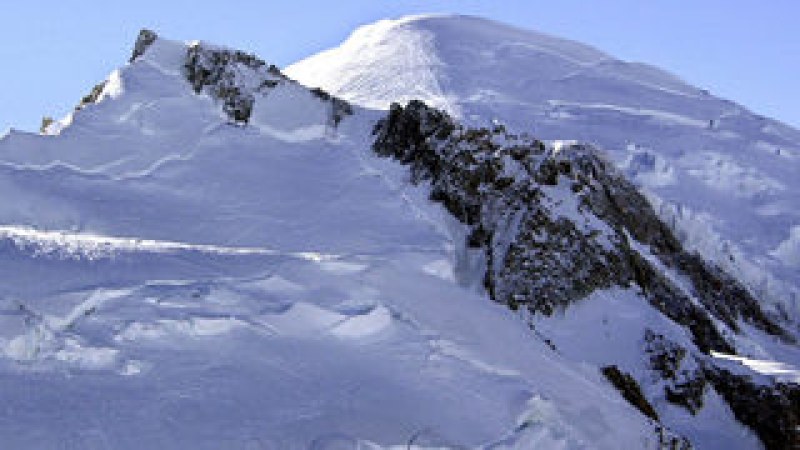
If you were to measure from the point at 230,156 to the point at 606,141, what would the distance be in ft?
170

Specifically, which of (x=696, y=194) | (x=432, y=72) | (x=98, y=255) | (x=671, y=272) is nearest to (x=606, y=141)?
(x=696, y=194)

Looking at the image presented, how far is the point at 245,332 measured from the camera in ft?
25.5

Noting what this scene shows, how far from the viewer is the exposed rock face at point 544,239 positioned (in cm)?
1672

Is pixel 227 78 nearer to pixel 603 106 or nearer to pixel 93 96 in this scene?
pixel 93 96

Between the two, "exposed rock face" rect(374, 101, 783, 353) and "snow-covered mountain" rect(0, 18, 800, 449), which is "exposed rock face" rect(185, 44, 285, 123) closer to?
"snow-covered mountain" rect(0, 18, 800, 449)

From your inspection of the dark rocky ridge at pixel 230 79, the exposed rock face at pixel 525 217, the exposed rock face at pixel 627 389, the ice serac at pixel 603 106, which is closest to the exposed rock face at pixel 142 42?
the dark rocky ridge at pixel 230 79

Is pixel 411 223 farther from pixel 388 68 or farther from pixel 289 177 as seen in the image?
pixel 388 68

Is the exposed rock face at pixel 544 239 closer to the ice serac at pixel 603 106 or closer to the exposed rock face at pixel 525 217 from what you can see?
the exposed rock face at pixel 525 217

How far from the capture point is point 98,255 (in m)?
9.51

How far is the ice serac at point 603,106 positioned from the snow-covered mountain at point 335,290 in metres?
29.8

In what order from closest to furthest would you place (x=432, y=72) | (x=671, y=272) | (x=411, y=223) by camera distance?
(x=411, y=223) < (x=671, y=272) < (x=432, y=72)

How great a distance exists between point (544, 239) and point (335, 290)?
9.64 m

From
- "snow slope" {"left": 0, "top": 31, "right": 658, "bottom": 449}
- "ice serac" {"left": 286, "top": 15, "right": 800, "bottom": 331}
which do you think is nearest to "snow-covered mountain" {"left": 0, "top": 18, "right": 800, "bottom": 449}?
"snow slope" {"left": 0, "top": 31, "right": 658, "bottom": 449}

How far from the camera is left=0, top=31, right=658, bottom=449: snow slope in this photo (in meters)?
6.54
